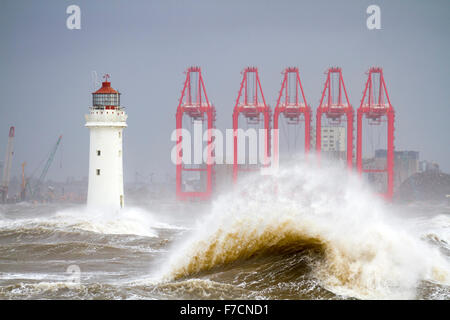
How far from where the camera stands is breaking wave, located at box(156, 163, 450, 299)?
524 inches

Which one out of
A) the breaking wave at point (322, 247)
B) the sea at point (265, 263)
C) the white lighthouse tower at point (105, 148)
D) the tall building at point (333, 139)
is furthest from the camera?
the tall building at point (333, 139)

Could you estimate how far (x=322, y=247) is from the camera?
14.6 meters

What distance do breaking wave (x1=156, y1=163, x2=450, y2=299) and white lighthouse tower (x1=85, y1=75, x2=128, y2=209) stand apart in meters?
9.83

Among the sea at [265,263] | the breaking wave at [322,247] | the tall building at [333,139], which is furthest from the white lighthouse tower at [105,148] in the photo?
the tall building at [333,139]

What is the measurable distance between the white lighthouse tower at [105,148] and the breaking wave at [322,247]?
32.2 feet

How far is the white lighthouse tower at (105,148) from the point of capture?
26734 mm

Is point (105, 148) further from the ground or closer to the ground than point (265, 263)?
further from the ground

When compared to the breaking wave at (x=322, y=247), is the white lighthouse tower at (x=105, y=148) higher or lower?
higher

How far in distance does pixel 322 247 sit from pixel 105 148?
1393cm

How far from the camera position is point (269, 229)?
16.0 meters

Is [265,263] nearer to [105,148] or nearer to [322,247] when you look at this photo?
[322,247]

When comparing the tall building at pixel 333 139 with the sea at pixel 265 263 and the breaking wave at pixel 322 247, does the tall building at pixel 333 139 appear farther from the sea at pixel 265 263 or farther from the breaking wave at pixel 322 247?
the breaking wave at pixel 322 247

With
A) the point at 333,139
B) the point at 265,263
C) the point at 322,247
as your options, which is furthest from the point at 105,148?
the point at 333,139
